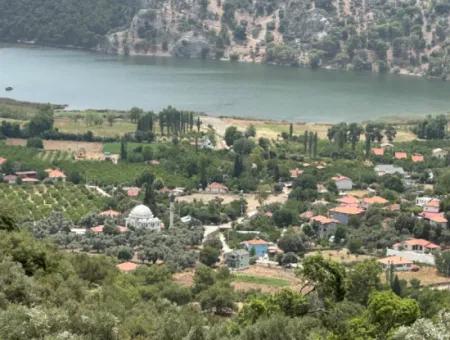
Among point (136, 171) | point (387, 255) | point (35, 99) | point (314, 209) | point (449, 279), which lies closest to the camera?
point (449, 279)

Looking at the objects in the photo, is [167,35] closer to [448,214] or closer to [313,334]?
[448,214]

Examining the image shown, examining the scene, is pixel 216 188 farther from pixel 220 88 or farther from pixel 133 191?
pixel 220 88

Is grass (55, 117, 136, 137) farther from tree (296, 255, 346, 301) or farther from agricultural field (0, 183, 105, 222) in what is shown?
tree (296, 255, 346, 301)

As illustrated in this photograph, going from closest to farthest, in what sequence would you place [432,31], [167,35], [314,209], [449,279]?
[449,279], [314,209], [432,31], [167,35]

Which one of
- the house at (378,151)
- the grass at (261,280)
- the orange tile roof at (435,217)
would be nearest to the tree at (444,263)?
the orange tile roof at (435,217)

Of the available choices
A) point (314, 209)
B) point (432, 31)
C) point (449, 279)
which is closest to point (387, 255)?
point (449, 279)
